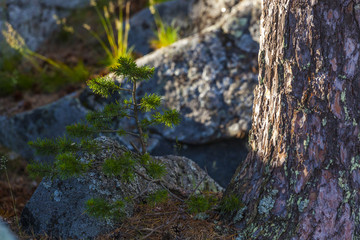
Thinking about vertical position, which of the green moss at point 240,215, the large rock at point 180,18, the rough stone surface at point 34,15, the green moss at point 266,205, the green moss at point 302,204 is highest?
the large rock at point 180,18

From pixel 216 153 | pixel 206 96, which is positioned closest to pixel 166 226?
pixel 216 153

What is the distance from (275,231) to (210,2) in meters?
4.10

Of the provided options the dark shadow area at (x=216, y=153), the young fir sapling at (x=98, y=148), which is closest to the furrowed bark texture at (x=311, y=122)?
the young fir sapling at (x=98, y=148)

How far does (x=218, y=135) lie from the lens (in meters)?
4.59

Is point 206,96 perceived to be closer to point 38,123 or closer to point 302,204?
point 38,123

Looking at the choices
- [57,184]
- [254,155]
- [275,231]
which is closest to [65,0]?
[57,184]

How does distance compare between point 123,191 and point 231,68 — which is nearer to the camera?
point 123,191

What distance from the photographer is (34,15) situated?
22.4 ft

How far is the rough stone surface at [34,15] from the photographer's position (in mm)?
6488

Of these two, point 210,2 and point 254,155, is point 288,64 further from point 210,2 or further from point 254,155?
point 210,2

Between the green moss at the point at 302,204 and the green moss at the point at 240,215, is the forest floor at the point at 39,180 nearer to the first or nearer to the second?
the green moss at the point at 240,215

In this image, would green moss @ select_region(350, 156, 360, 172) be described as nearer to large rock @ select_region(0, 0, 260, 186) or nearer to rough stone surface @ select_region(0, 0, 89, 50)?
large rock @ select_region(0, 0, 260, 186)

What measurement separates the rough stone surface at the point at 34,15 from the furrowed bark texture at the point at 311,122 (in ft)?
17.2

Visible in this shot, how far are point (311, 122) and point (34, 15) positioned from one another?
5.85m
